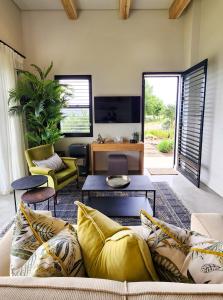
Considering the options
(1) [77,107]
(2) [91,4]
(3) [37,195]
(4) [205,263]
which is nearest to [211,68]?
(2) [91,4]

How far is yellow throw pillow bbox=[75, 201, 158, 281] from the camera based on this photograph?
2.23 ft

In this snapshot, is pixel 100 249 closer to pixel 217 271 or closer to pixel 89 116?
pixel 217 271

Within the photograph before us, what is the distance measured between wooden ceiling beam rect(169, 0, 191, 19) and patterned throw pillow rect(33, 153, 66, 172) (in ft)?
11.8

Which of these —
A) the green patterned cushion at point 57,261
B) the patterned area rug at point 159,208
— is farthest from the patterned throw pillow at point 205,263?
the patterned area rug at point 159,208

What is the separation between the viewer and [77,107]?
4.59 metres

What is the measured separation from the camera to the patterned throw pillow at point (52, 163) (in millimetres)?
2993

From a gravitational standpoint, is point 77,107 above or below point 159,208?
above

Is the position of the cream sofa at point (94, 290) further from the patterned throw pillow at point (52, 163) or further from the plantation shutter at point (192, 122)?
the plantation shutter at point (192, 122)

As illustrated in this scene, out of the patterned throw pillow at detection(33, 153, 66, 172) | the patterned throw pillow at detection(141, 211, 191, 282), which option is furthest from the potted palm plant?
the patterned throw pillow at detection(141, 211, 191, 282)

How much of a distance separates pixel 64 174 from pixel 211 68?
3066mm

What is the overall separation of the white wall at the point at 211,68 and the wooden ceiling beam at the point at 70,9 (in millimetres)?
2297

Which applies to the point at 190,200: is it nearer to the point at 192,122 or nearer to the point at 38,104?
the point at 192,122

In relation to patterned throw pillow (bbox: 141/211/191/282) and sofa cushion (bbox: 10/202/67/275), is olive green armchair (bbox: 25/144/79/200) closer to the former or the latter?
sofa cushion (bbox: 10/202/67/275)

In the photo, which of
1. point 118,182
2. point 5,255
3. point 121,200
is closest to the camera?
point 5,255
